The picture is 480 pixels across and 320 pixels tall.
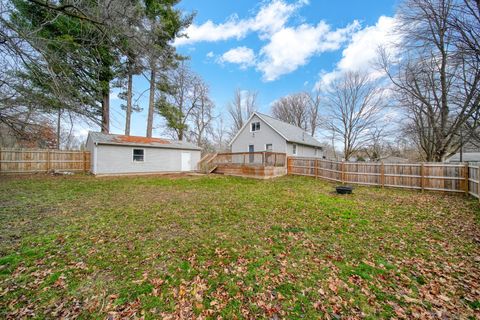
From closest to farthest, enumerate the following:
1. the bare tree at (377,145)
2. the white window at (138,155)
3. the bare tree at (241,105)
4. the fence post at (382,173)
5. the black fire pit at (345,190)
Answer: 1. the black fire pit at (345,190)
2. the fence post at (382,173)
3. the white window at (138,155)
4. the bare tree at (377,145)
5. the bare tree at (241,105)

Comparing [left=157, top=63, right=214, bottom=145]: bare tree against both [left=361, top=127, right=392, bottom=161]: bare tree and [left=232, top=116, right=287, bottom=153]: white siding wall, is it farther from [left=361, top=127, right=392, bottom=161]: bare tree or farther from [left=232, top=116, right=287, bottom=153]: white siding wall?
[left=361, top=127, right=392, bottom=161]: bare tree

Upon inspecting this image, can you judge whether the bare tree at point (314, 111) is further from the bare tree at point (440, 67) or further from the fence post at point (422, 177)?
the fence post at point (422, 177)

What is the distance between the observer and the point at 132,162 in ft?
46.8

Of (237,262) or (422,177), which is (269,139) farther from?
(237,262)

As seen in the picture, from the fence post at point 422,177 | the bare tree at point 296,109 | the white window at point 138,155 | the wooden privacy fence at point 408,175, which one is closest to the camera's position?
the wooden privacy fence at point 408,175

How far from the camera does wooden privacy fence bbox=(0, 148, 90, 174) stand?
12.0 m

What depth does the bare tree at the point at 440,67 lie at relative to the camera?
746cm

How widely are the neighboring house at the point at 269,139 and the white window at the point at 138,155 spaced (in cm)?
936

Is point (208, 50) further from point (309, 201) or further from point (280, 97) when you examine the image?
point (280, 97)

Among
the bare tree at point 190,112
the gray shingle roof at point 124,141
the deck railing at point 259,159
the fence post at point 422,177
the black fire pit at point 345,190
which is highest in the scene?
the bare tree at point 190,112

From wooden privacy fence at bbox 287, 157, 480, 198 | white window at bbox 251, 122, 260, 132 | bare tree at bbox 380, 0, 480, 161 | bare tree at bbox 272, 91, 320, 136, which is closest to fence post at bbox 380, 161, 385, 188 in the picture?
wooden privacy fence at bbox 287, 157, 480, 198

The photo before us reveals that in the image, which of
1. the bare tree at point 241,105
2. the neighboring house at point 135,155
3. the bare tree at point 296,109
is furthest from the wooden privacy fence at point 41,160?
the bare tree at point 296,109

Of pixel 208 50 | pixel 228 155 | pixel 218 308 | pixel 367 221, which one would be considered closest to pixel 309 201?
pixel 367 221

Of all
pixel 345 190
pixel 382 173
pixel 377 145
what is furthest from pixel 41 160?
pixel 377 145
